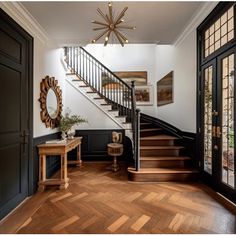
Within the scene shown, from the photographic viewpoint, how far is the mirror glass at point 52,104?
396cm

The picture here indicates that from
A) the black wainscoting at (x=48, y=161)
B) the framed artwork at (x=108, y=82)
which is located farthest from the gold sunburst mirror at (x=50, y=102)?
the framed artwork at (x=108, y=82)

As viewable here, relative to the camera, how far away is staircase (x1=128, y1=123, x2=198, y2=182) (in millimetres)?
3580

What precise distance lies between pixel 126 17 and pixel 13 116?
8.09 ft

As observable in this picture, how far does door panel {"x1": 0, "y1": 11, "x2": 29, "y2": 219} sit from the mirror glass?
938 mm

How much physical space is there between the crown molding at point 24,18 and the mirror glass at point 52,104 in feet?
3.63

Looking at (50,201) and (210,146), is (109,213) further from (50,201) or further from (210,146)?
(210,146)

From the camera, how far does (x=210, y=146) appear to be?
10.8 feet

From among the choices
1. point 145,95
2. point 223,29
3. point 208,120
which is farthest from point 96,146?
point 223,29

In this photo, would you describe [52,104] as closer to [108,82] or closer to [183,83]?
[108,82]

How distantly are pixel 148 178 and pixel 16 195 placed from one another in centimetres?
232

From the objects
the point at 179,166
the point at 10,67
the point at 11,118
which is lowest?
the point at 179,166

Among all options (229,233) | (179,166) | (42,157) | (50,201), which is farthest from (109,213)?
(179,166)

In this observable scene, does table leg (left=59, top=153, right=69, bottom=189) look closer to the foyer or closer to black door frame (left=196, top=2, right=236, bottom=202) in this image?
the foyer

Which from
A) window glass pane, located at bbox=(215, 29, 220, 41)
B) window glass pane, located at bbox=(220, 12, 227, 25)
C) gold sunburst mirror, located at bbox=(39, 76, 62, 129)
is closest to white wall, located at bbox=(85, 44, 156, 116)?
gold sunburst mirror, located at bbox=(39, 76, 62, 129)
